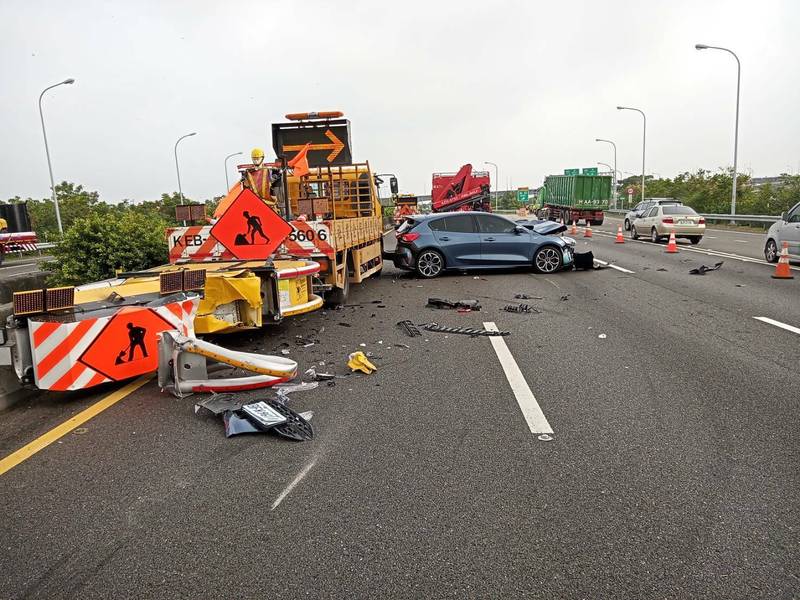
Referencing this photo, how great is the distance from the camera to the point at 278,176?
9.83m

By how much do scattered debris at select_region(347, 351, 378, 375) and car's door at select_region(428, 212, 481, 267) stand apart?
8.31 meters

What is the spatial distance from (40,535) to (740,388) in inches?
215

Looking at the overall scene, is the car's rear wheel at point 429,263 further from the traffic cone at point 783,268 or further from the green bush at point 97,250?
the traffic cone at point 783,268

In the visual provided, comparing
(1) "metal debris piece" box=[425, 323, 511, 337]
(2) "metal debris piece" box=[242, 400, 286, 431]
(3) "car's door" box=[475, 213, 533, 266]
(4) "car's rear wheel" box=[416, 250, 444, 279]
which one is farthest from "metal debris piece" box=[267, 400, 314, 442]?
(3) "car's door" box=[475, 213, 533, 266]

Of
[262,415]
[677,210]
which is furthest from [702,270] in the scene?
[262,415]

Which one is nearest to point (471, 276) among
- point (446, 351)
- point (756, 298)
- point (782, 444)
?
point (756, 298)

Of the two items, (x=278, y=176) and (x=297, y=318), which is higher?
(x=278, y=176)

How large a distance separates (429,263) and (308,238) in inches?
234

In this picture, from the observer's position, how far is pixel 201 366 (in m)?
5.46

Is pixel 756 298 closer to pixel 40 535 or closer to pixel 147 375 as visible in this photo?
pixel 147 375

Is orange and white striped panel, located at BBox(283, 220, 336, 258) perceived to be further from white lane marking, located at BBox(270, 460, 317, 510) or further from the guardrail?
the guardrail

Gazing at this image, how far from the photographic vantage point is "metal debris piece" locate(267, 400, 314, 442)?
14.4 feet

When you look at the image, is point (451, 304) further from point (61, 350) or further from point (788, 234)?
point (788, 234)

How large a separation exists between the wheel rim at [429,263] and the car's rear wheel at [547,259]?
2360 millimetres
